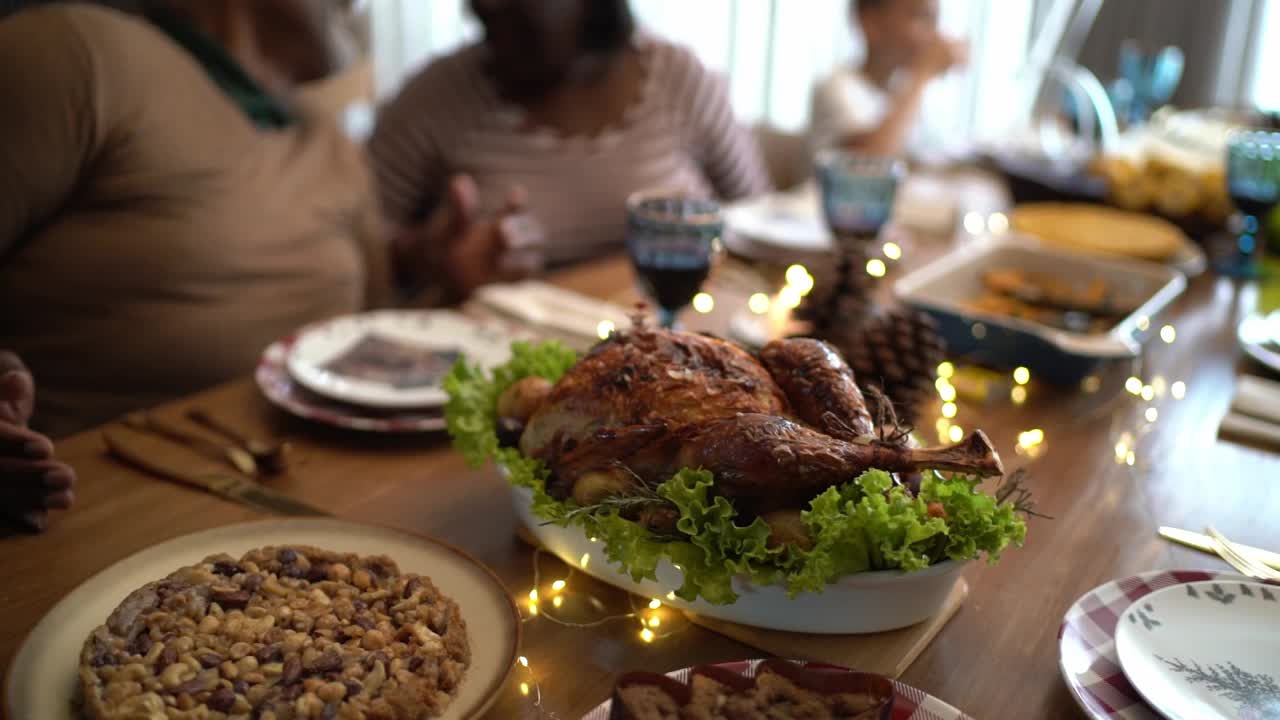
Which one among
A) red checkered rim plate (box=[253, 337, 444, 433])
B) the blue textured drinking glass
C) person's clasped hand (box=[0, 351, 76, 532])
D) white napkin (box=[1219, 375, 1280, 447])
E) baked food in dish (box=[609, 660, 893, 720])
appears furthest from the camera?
the blue textured drinking glass

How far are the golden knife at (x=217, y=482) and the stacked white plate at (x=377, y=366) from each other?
126 millimetres

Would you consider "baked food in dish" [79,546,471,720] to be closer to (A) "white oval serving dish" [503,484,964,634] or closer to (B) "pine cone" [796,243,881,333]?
(A) "white oval serving dish" [503,484,964,634]

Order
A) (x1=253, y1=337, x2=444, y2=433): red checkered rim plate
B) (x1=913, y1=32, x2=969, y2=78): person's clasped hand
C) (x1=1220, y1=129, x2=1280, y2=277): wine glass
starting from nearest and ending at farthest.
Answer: (x1=253, y1=337, x2=444, y2=433): red checkered rim plate < (x1=1220, y1=129, x2=1280, y2=277): wine glass < (x1=913, y1=32, x2=969, y2=78): person's clasped hand

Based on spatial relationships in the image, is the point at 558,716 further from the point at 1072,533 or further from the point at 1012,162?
the point at 1012,162

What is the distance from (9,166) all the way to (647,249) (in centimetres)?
77

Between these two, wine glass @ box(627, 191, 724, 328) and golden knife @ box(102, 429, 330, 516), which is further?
wine glass @ box(627, 191, 724, 328)

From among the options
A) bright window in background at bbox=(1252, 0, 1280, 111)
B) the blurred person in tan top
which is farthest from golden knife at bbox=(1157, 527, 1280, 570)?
bright window in background at bbox=(1252, 0, 1280, 111)

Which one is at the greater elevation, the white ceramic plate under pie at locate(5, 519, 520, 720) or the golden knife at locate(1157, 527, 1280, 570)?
the white ceramic plate under pie at locate(5, 519, 520, 720)

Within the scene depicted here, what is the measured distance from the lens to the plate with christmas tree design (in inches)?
28.2

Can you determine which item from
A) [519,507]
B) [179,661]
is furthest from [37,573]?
[519,507]

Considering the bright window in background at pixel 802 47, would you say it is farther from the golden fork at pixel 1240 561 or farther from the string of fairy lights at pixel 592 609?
the string of fairy lights at pixel 592 609

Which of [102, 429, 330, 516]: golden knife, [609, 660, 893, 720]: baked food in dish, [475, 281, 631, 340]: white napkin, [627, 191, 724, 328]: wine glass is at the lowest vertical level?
[475, 281, 631, 340]: white napkin

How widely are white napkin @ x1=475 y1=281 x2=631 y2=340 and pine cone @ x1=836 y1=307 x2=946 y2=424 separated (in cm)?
32

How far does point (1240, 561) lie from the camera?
0.89 meters
